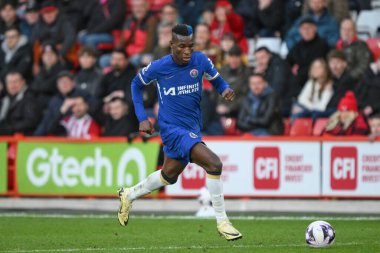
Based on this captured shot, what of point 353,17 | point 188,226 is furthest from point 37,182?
point 353,17

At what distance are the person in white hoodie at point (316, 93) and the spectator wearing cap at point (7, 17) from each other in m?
7.83

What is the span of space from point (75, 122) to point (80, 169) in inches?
60.6

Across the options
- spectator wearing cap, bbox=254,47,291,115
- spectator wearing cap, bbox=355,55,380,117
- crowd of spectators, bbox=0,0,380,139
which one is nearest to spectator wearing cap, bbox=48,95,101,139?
crowd of spectators, bbox=0,0,380,139

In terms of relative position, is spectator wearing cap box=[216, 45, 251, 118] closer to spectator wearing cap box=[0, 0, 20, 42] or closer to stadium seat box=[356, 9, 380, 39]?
stadium seat box=[356, 9, 380, 39]

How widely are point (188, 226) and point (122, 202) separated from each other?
189 cm

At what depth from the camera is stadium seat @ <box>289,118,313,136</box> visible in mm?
17312

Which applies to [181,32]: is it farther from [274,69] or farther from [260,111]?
[274,69]

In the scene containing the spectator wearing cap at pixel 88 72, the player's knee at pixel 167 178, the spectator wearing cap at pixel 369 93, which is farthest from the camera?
the spectator wearing cap at pixel 88 72

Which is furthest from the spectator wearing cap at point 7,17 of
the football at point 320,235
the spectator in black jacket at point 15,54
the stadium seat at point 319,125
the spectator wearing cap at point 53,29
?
the football at point 320,235

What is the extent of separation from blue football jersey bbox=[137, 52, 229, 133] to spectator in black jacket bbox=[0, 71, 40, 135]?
8.21 m

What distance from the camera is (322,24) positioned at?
1920 centimetres


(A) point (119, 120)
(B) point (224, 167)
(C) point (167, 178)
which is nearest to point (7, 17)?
(A) point (119, 120)

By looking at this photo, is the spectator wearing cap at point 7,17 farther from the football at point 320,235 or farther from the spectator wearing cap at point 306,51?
the football at point 320,235

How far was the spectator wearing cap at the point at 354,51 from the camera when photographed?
1781cm
